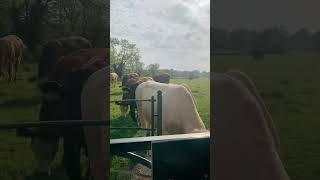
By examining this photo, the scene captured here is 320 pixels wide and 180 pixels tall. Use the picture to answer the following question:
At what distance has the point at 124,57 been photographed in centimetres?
306

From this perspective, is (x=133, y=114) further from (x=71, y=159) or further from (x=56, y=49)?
(x=56, y=49)

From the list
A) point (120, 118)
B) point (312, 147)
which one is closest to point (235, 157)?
point (312, 147)

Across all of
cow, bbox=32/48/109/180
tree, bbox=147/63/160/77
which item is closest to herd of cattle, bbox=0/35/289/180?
cow, bbox=32/48/109/180

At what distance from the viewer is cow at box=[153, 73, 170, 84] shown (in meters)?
3.06

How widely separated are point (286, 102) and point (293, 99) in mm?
48

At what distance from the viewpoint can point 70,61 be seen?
279 cm

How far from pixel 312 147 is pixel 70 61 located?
1.68 m

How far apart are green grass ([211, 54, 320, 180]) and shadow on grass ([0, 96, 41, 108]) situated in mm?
1171

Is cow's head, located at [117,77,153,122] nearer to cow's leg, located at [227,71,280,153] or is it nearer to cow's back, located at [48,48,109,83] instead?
cow's back, located at [48,48,109,83]

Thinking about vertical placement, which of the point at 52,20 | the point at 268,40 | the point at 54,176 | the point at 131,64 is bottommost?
the point at 54,176

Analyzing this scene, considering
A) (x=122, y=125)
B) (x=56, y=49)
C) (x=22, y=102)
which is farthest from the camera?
(x=122, y=125)

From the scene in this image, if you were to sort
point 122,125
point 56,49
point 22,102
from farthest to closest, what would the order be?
point 122,125 < point 56,49 < point 22,102

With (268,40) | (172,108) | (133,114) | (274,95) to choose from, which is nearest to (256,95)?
(274,95)

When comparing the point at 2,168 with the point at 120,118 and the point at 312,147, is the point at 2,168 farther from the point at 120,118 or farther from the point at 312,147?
the point at 312,147
